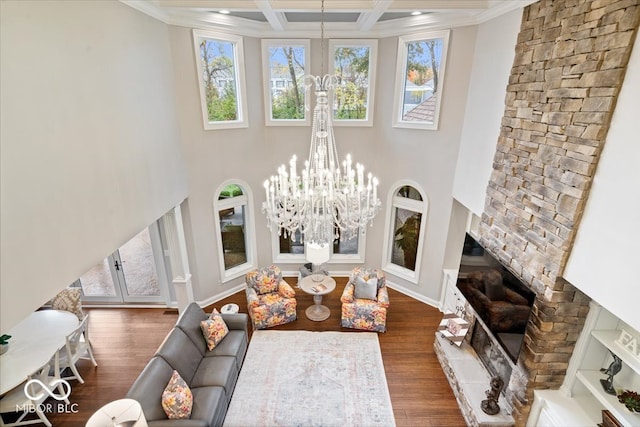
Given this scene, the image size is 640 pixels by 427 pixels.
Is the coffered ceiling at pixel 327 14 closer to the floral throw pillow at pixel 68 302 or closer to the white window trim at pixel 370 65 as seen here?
the white window trim at pixel 370 65

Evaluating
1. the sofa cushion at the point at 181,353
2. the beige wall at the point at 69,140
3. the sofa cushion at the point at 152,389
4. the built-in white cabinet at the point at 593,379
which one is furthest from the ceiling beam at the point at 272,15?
the built-in white cabinet at the point at 593,379

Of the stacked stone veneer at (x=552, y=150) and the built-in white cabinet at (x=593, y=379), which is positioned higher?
the stacked stone veneer at (x=552, y=150)

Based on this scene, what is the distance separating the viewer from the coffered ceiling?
462 centimetres

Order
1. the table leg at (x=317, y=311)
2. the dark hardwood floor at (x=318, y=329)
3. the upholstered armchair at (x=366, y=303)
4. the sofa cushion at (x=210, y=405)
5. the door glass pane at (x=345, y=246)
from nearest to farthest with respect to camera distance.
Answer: the sofa cushion at (x=210, y=405), the dark hardwood floor at (x=318, y=329), the upholstered armchair at (x=366, y=303), the table leg at (x=317, y=311), the door glass pane at (x=345, y=246)

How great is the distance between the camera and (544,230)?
3.63m

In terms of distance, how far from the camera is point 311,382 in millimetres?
5242

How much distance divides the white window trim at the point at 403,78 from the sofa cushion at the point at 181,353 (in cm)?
552

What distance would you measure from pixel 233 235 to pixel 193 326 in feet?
8.55

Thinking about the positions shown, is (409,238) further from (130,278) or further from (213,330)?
(130,278)

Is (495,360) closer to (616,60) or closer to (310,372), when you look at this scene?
(310,372)

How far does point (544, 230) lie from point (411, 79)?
4.03 m

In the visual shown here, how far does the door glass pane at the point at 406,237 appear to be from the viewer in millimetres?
7242
